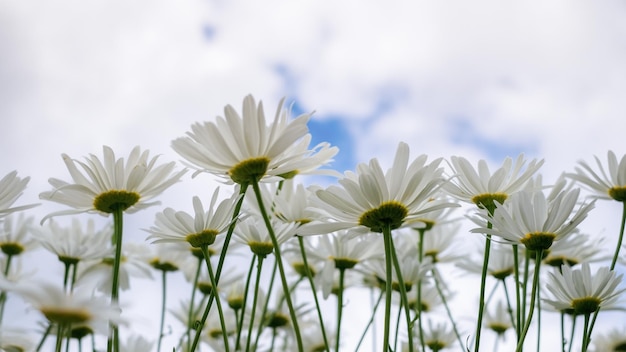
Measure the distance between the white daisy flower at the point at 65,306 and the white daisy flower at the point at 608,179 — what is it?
995 millimetres

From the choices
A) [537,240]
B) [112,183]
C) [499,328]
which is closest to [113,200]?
[112,183]

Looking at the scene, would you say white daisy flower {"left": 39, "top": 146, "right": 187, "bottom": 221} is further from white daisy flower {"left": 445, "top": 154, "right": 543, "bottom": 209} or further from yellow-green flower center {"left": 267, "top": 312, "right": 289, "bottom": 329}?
yellow-green flower center {"left": 267, "top": 312, "right": 289, "bottom": 329}

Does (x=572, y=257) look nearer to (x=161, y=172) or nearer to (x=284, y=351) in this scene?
(x=284, y=351)

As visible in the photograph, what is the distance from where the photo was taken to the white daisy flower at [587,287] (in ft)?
3.83

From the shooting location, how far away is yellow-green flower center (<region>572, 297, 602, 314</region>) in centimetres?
118

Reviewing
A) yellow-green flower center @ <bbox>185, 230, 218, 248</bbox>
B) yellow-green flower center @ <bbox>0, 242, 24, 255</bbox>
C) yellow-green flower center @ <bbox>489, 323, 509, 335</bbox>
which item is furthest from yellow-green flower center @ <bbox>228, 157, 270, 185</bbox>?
yellow-green flower center @ <bbox>489, 323, 509, 335</bbox>

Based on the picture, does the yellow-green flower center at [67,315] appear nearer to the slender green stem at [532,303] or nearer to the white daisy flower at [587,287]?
the slender green stem at [532,303]

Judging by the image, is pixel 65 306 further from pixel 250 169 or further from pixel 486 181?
pixel 486 181

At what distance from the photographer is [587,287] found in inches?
46.6

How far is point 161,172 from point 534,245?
59cm

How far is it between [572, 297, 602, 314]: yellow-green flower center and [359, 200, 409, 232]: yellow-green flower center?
38cm

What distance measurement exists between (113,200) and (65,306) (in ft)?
1.58

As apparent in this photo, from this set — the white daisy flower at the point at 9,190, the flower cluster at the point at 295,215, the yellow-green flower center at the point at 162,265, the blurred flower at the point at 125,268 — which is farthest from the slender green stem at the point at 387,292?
the yellow-green flower center at the point at 162,265

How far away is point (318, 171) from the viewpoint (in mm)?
1151
